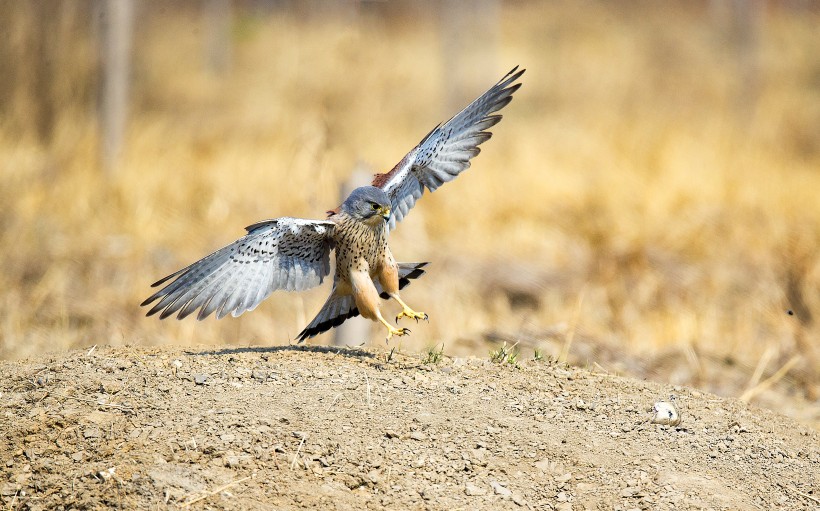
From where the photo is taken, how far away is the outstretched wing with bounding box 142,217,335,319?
3.36 meters

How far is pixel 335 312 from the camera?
12.4ft

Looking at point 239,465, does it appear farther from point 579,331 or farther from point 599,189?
point 599,189

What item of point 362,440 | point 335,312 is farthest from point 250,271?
point 362,440

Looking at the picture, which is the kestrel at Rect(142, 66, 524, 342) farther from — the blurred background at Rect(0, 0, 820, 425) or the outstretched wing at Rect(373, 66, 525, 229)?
the blurred background at Rect(0, 0, 820, 425)

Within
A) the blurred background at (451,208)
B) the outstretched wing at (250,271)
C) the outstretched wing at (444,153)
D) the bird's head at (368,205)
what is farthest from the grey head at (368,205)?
the blurred background at (451,208)

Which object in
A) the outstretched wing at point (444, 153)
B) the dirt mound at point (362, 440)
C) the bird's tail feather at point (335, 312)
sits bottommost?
the dirt mound at point (362, 440)

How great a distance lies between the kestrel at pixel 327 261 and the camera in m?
3.38

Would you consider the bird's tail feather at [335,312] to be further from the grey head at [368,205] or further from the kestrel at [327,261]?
the grey head at [368,205]

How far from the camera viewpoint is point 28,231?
23.8ft

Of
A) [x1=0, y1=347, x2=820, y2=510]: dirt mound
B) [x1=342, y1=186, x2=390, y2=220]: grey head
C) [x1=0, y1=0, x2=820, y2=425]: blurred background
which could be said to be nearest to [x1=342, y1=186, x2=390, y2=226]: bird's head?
[x1=342, y1=186, x2=390, y2=220]: grey head

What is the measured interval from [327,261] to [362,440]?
912mm

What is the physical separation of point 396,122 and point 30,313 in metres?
9.64

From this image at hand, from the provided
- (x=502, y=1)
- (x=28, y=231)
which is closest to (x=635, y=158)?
(x=28, y=231)

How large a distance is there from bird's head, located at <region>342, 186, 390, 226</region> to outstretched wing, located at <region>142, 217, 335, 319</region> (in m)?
0.12
